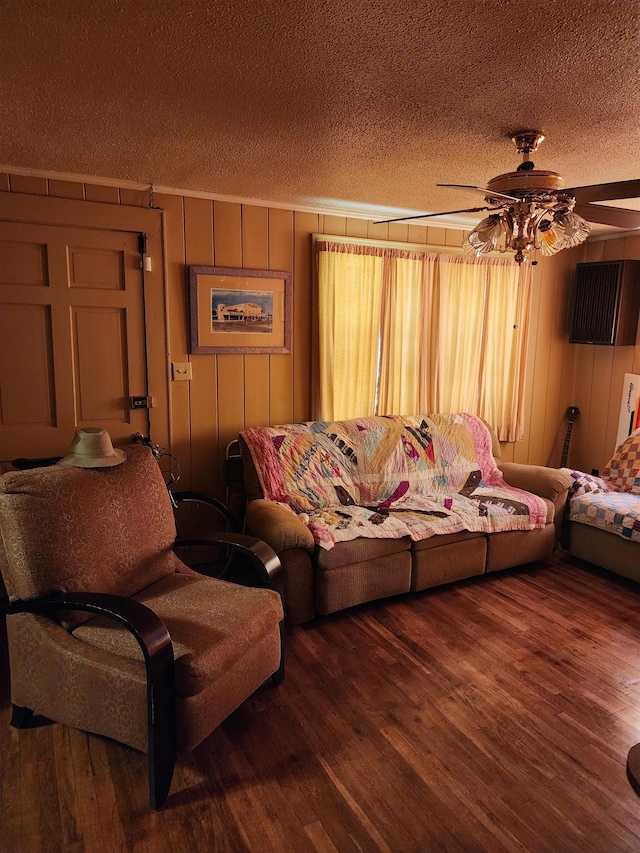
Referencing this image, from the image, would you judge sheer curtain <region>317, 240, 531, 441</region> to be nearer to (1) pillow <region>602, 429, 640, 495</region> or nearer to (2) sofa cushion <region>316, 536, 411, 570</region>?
(1) pillow <region>602, 429, 640, 495</region>

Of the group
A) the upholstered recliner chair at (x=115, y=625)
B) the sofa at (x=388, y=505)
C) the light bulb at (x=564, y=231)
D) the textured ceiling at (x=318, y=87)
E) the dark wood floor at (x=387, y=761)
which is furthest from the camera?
the sofa at (x=388, y=505)

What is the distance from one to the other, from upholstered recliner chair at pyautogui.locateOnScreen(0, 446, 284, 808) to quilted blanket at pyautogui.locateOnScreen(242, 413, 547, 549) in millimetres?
926

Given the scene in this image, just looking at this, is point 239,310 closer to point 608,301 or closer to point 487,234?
point 487,234

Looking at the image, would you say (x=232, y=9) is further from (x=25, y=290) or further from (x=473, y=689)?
(x=473, y=689)

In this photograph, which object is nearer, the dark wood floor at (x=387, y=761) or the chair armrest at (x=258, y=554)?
the dark wood floor at (x=387, y=761)

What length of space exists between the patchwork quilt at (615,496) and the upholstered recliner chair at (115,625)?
7.56ft

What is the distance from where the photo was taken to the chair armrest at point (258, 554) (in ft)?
8.11

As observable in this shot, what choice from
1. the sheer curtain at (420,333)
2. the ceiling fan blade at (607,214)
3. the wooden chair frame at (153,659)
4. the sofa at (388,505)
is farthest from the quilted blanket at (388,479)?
the ceiling fan blade at (607,214)

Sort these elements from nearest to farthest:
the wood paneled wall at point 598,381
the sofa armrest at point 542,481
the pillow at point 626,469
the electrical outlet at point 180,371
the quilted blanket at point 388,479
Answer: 1. the quilted blanket at point 388,479
2. the electrical outlet at point 180,371
3. the sofa armrest at point 542,481
4. the pillow at point 626,469
5. the wood paneled wall at point 598,381

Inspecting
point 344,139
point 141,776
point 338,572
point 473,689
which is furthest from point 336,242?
point 141,776

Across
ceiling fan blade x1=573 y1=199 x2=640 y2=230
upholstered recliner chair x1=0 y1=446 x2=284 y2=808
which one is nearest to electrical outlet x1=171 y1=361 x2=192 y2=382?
upholstered recliner chair x1=0 y1=446 x2=284 y2=808

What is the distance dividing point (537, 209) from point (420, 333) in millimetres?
1994

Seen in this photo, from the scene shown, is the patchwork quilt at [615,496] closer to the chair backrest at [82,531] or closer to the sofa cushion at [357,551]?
the sofa cushion at [357,551]

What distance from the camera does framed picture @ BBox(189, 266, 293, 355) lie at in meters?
3.59
